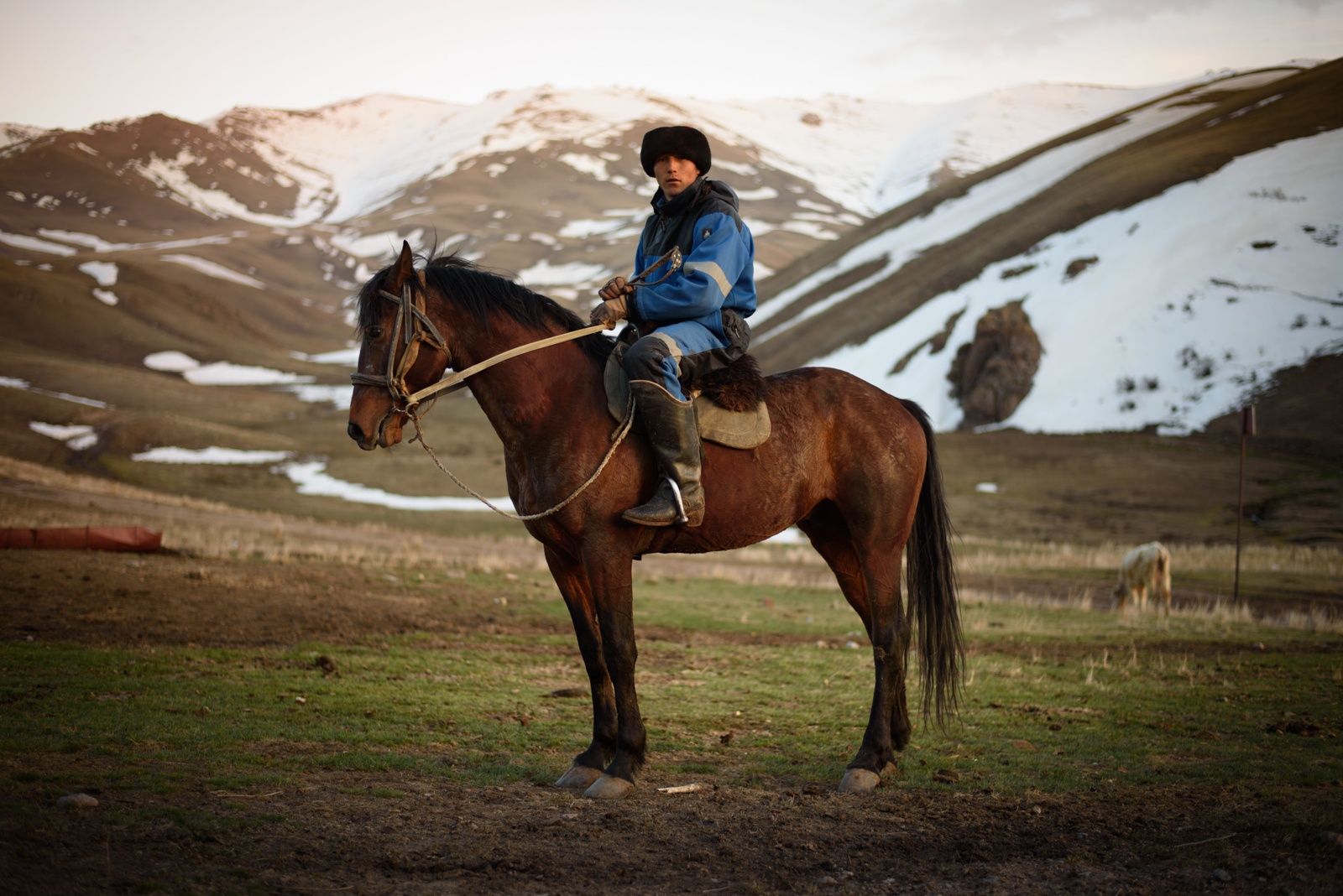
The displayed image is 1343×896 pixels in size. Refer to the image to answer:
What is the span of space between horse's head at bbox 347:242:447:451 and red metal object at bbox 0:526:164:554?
10.5 m

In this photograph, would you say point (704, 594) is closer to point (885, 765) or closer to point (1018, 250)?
point (885, 765)

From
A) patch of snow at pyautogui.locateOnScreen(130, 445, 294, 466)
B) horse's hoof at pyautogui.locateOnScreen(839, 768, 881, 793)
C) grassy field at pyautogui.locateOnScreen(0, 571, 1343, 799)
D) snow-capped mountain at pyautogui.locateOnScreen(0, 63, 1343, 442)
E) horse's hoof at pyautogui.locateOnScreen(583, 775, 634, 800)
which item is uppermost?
snow-capped mountain at pyautogui.locateOnScreen(0, 63, 1343, 442)

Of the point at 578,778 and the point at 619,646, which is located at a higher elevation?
the point at 619,646

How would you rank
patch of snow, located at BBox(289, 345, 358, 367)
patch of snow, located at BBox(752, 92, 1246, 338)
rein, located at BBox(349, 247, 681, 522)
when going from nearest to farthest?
rein, located at BBox(349, 247, 681, 522)
patch of snow, located at BBox(752, 92, 1246, 338)
patch of snow, located at BBox(289, 345, 358, 367)

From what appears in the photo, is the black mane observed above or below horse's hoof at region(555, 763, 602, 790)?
above

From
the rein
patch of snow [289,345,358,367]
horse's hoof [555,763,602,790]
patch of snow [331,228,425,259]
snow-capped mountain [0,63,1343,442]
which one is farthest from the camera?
patch of snow [331,228,425,259]

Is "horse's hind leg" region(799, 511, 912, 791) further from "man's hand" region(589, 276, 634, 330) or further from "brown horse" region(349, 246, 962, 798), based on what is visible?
"man's hand" region(589, 276, 634, 330)

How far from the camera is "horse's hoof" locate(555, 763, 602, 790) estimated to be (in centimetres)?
597

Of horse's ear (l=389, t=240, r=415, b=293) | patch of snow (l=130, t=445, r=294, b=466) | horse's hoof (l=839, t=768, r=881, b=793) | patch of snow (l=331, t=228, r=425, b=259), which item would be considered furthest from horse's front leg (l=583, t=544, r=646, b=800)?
patch of snow (l=331, t=228, r=425, b=259)

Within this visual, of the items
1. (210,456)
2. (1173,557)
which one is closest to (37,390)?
(210,456)

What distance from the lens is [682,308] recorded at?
6.07m

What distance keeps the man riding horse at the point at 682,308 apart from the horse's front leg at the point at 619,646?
33 centimetres

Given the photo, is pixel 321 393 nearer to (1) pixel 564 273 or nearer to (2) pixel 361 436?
(2) pixel 361 436

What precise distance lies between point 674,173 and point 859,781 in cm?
410
